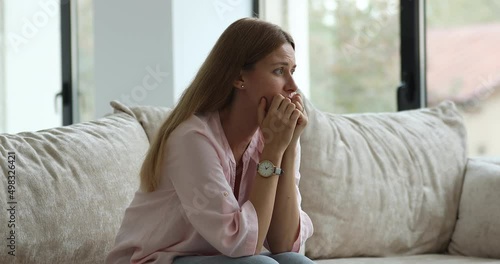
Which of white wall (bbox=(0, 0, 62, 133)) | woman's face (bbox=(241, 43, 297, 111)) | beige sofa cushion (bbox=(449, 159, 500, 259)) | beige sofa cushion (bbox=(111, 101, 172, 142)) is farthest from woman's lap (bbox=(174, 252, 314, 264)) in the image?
white wall (bbox=(0, 0, 62, 133))

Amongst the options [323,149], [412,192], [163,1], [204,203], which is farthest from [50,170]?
[163,1]

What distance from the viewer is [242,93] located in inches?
81.8

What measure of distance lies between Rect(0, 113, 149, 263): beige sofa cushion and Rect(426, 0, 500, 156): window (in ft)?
5.44

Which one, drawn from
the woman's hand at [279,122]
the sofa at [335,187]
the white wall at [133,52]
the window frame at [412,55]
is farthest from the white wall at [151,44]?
the woman's hand at [279,122]

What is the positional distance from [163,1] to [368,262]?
157 centimetres

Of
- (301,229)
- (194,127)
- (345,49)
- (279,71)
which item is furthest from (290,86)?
(345,49)

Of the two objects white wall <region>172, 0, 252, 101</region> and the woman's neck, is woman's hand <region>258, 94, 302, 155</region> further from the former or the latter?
white wall <region>172, 0, 252, 101</region>

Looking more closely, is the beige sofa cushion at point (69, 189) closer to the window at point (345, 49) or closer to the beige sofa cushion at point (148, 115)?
the beige sofa cushion at point (148, 115)

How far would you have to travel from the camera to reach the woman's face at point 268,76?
205 centimetres

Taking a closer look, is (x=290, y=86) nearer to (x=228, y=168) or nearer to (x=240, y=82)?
(x=240, y=82)

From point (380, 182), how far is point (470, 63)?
1001 mm

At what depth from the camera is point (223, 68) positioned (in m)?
2.03

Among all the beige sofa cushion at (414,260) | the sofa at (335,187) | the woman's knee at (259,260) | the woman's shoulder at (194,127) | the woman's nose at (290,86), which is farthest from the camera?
the beige sofa cushion at (414,260)

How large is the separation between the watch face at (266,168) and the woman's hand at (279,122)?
41 mm
